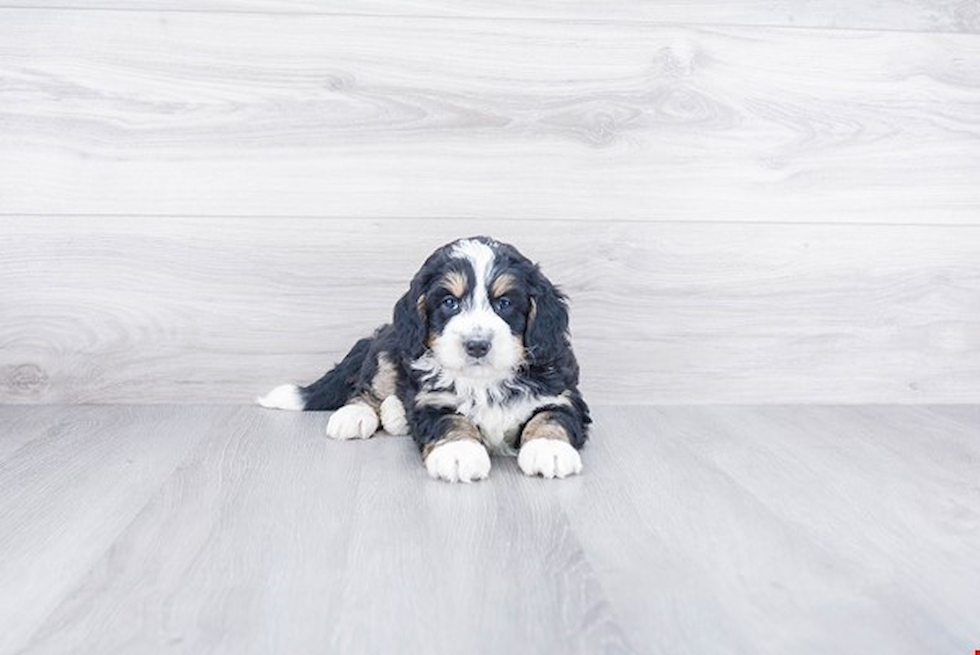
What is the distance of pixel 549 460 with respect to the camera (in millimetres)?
1792

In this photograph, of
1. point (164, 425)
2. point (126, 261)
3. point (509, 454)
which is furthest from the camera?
point (126, 261)

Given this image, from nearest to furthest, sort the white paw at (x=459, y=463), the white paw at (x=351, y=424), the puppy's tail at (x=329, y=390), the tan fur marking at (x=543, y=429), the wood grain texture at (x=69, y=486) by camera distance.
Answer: the wood grain texture at (x=69, y=486), the white paw at (x=459, y=463), the tan fur marking at (x=543, y=429), the white paw at (x=351, y=424), the puppy's tail at (x=329, y=390)

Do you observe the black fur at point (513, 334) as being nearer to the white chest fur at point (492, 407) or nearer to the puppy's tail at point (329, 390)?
the white chest fur at point (492, 407)

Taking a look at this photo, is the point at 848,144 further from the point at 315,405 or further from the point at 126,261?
the point at 126,261

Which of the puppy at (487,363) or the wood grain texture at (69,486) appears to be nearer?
the wood grain texture at (69,486)

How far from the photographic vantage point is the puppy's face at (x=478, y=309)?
185 centimetres

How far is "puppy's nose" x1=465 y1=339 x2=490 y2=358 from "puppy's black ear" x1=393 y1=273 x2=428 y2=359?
149 millimetres

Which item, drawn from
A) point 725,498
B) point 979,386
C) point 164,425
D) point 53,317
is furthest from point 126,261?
point 979,386

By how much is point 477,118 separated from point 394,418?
77cm

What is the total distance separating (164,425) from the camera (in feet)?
7.30

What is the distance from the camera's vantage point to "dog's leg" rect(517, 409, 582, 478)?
5.89ft

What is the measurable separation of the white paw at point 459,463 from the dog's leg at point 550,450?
82 millimetres

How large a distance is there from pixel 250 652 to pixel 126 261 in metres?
1.53

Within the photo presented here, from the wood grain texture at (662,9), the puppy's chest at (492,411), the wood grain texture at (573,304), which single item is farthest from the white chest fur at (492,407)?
the wood grain texture at (662,9)
